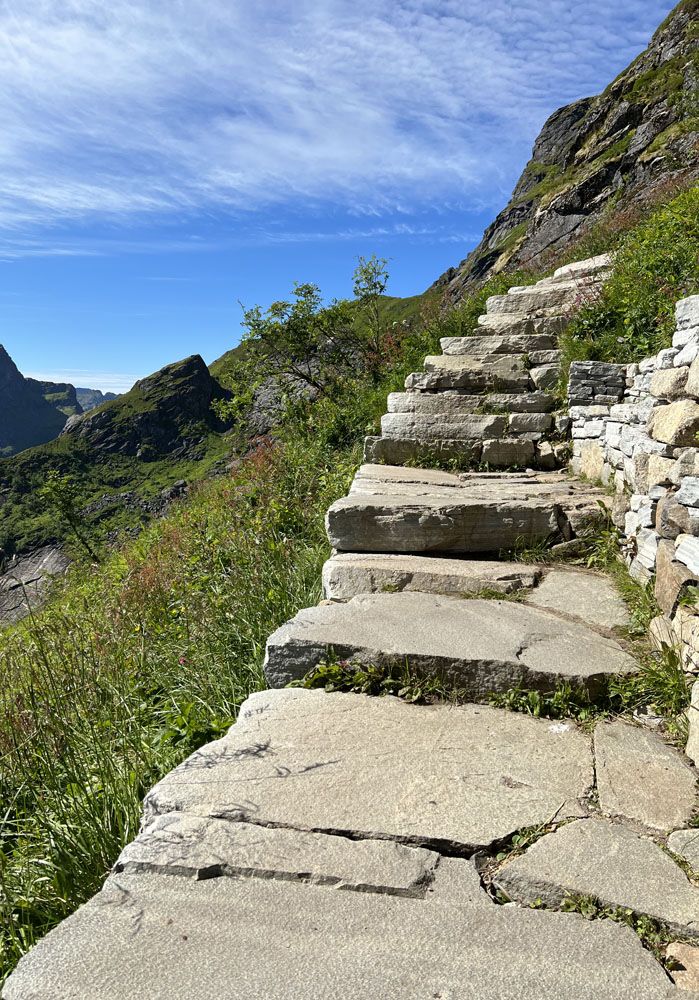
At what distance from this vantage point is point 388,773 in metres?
2.29

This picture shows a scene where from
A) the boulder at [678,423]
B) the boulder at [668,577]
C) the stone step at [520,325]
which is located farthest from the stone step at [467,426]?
the boulder at [668,577]

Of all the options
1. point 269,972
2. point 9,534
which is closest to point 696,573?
point 269,972

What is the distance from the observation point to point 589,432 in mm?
5539

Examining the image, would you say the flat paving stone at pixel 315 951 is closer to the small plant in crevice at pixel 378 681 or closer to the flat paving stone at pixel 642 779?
the flat paving stone at pixel 642 779

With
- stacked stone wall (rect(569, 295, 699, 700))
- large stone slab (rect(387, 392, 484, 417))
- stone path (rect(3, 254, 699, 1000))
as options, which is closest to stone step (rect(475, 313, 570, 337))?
large stone slab (rect(387, 392, 484, 417))

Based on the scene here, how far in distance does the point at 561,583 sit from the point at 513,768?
193cm

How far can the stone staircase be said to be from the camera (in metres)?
6.21

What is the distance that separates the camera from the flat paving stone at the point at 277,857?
1814 mm

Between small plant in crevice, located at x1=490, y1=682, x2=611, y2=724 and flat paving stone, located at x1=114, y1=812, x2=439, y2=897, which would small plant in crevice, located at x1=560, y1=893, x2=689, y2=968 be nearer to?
flat paving stone, located at x1=114, y1=812, x2=439, y2=897

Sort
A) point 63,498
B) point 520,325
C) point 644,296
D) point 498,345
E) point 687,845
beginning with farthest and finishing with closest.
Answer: point 63,498 < point 520,325 < point 498,345 < point 644,296 < point 687,845

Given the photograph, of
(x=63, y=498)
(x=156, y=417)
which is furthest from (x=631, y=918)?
(x=156, y=417)

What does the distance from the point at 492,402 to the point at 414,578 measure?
127 inches

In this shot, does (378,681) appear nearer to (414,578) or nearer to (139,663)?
(414,578)

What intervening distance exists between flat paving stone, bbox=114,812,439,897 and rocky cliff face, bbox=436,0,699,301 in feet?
42.3
